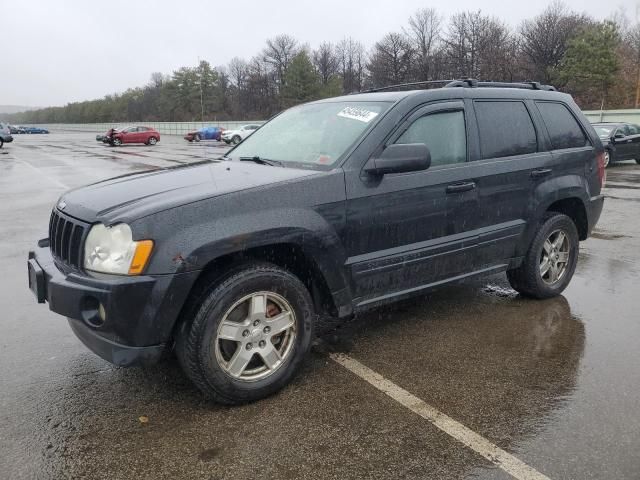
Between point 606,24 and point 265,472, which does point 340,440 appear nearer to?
point 265,472

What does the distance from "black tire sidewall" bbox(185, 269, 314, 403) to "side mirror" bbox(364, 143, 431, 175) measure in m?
0.91

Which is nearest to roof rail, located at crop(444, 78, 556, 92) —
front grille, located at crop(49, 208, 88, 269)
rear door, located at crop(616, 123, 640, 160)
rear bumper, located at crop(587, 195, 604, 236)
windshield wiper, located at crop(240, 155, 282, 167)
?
rear bumper, located at crop(587, 195, 604, 236)

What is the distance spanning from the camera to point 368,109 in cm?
387

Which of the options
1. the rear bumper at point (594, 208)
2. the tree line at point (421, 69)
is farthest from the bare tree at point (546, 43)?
the rear bumper at point (594, 208)

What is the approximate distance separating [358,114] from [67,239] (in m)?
2.11

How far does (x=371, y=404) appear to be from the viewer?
3131 mm

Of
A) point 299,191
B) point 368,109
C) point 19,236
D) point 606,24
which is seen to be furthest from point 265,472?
point 606,24

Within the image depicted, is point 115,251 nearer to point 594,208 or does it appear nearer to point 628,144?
point 594,208

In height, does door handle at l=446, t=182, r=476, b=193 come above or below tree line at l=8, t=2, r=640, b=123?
below

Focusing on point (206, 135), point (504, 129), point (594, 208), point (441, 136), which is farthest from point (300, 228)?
point (206, 135)

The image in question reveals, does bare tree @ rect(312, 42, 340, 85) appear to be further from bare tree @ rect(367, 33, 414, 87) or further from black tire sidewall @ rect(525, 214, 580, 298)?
black tire sidewall @ rect(525, 214, 580, 298)

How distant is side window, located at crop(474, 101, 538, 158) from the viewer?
424cm

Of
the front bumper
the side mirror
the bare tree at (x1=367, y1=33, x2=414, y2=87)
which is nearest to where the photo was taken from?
the front bumper

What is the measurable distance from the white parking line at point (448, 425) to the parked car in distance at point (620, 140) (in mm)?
17625
